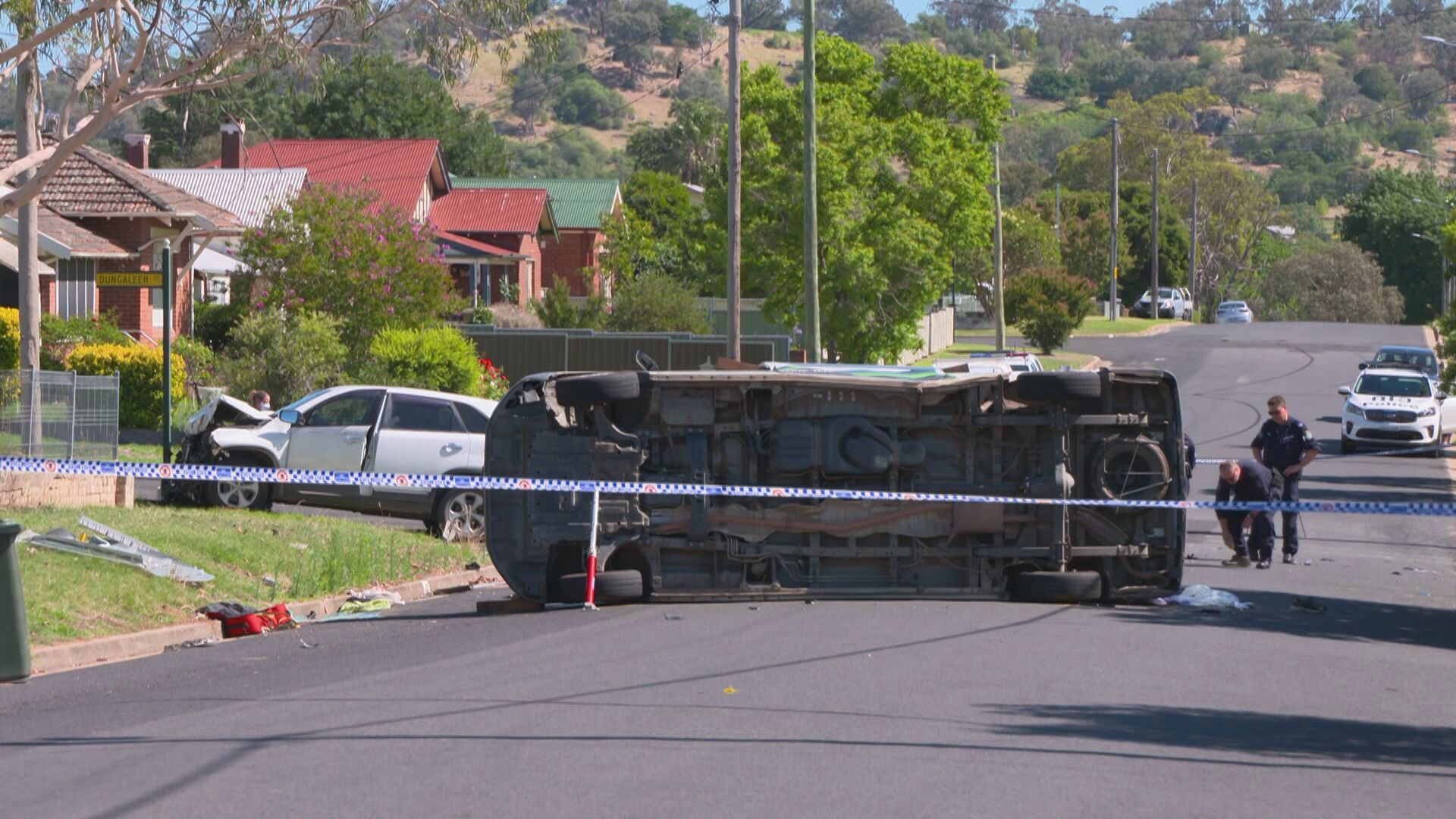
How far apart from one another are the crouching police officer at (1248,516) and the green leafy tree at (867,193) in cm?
2232

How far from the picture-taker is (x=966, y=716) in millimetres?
8641

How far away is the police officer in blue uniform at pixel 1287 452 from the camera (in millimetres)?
18406

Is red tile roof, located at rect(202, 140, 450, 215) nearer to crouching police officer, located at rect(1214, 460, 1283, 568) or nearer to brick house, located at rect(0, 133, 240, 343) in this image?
brick house, located at rect(0, 133, 240, 343)

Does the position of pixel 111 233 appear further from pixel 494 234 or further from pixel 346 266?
pixel 494 234

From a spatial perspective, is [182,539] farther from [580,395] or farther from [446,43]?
[446,43]

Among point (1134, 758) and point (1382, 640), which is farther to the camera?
point (1382, 640)

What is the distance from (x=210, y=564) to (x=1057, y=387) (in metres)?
7.68

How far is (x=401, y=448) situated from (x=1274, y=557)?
33.6 feet

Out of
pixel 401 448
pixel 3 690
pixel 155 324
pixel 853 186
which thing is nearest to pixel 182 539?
pixel 401 448

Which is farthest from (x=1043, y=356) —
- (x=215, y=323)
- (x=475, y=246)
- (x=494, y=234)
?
(x=215, y=323)

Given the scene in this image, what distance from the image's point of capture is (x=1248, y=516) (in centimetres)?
1775

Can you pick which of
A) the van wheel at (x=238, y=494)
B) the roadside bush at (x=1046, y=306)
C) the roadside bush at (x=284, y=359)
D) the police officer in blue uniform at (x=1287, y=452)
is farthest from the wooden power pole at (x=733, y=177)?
the roadside bush at (x=1046, y=306)

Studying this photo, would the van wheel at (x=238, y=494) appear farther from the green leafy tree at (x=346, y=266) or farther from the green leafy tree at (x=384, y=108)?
the green leafy tree at (x=384, y=108)

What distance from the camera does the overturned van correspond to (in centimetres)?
1312
